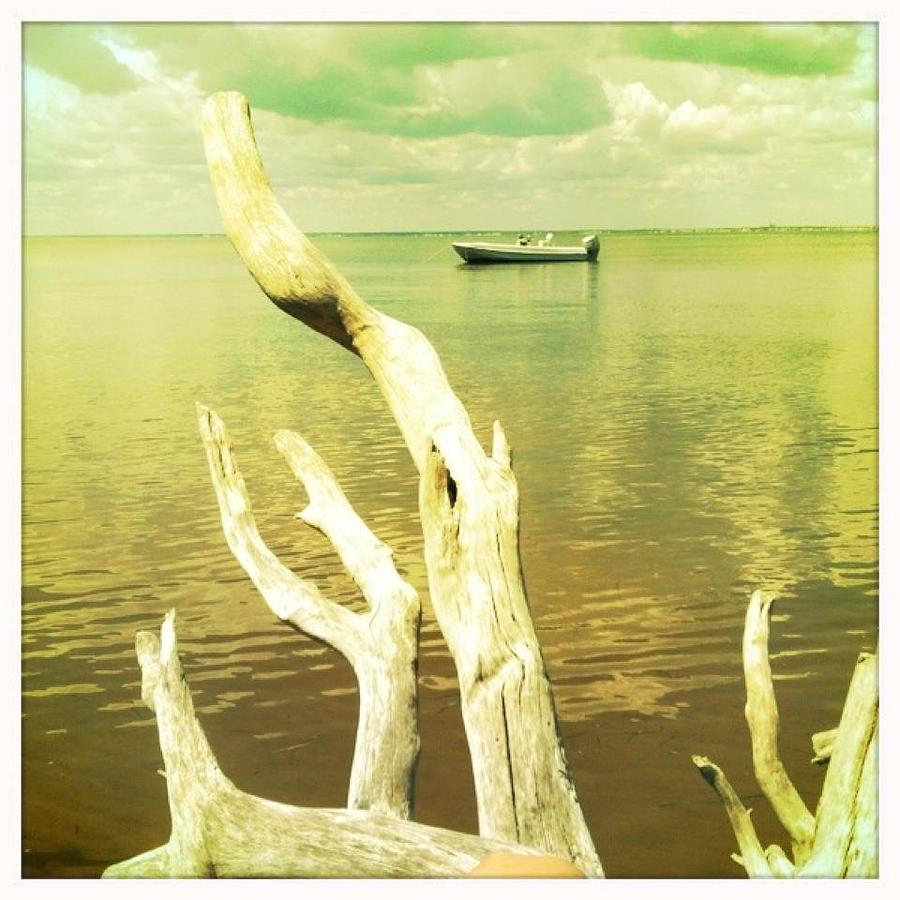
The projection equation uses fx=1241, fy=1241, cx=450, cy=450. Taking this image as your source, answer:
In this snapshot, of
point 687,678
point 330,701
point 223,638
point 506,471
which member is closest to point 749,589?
point 687,678

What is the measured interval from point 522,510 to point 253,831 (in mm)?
2846

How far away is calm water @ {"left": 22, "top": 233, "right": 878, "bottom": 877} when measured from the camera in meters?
3.32

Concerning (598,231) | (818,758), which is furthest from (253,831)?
(598,231)

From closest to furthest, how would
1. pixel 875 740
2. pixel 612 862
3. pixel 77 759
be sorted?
pixel 875 740
pixel 612 862
pixel 77 759

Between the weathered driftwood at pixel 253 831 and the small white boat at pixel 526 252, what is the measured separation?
104 inches

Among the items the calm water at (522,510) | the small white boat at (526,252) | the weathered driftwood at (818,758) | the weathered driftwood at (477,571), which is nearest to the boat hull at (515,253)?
the small white boat at (526,252)

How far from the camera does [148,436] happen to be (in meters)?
4.91

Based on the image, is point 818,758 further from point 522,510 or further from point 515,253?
point 515,253

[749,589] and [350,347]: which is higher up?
[350,347]

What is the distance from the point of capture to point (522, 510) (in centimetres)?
503

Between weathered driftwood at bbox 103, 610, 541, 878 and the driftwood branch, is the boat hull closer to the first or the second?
the driftwood branch

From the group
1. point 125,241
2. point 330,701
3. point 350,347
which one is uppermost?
point 125,241

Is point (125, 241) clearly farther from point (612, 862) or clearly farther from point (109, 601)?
point (612, 862)

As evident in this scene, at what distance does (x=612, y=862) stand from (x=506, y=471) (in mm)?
1159
